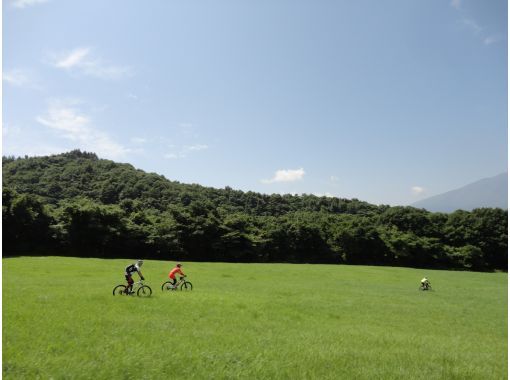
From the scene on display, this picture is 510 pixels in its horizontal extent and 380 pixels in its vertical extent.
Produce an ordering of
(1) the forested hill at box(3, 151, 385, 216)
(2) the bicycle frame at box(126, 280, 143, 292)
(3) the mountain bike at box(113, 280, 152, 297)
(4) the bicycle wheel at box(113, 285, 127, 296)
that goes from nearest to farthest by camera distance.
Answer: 1. (4) the bicycle wheel at box(113, 285, 127, 296)
2. (3) the mountain bike at box(113, 280, 152, 297)
3. (2) the bicycle frame at box(126, 280, 143, 292)
4. (1) the forested hill at box(3, 151, 385, 216)

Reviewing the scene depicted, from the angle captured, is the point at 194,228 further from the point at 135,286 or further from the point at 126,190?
the point at 135,286

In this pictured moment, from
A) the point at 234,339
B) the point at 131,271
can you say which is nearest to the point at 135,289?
the point at 131,271

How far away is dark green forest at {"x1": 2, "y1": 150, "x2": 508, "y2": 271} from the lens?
262ft

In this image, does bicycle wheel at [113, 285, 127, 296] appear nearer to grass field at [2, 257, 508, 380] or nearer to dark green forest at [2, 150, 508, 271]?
grass field at [2, 257, 508, 380]

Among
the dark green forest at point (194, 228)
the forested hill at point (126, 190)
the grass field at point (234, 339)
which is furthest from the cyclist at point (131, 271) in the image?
the forested hill at point (126, 190)

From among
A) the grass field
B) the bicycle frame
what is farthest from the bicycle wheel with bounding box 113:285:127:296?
the grass field

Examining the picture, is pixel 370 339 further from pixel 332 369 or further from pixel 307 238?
pixel 307 238

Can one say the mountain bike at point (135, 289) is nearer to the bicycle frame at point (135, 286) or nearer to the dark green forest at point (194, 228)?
the bicycle frame at point (135, 286)

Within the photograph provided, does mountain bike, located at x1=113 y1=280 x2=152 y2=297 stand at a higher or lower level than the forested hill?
lower

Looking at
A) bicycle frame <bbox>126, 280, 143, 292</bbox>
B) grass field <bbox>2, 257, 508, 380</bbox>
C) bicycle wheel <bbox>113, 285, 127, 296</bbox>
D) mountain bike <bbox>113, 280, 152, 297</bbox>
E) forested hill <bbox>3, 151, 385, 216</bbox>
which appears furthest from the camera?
forested hill <bbox>3, 151, 385, 216</bbox>

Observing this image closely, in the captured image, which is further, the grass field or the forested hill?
the forested hill

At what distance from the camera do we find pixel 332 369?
13.3 meters

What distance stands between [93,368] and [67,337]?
3.65m

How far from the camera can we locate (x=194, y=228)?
299 feet
